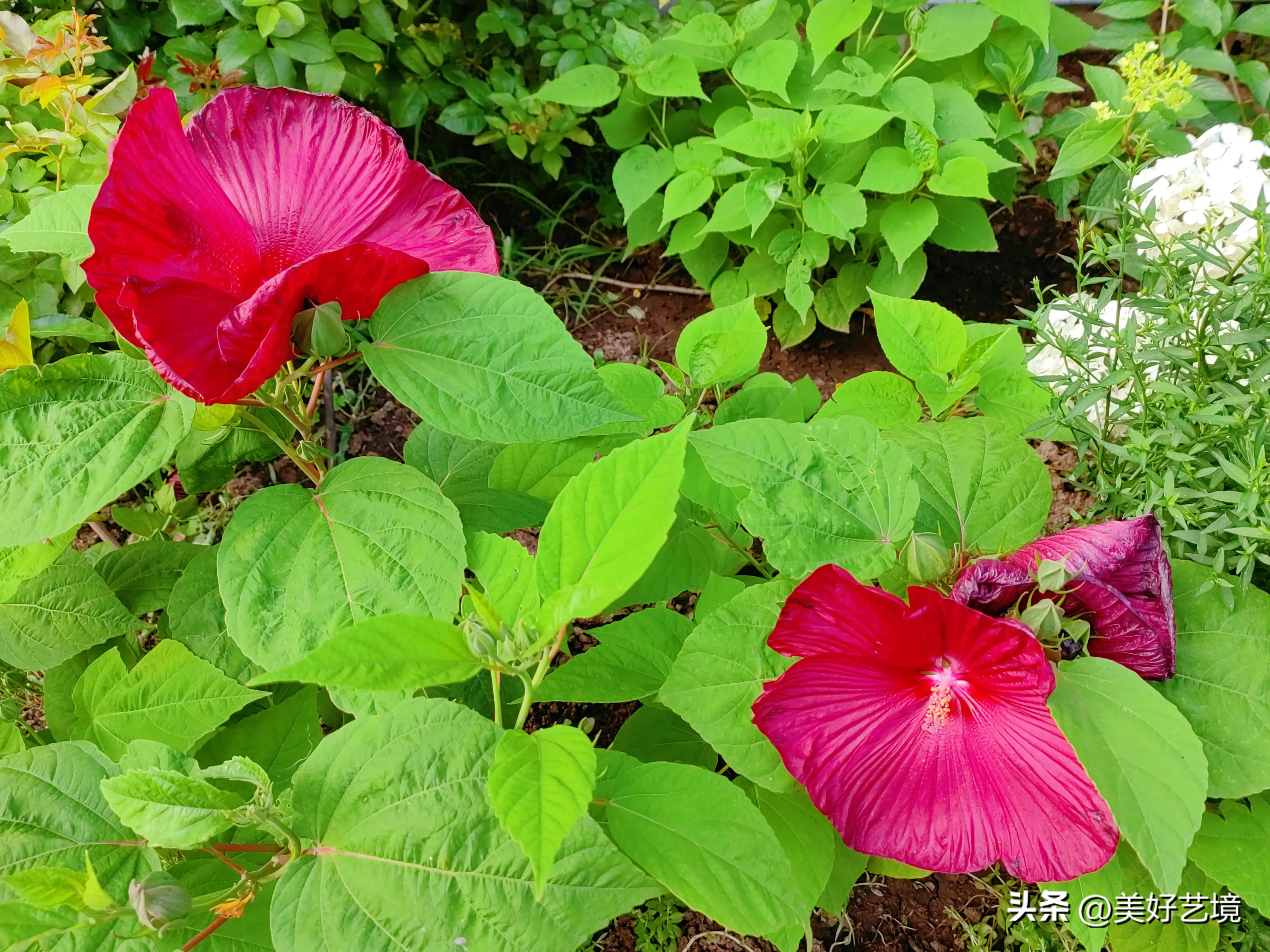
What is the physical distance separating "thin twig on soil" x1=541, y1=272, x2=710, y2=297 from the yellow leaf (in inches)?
65.6

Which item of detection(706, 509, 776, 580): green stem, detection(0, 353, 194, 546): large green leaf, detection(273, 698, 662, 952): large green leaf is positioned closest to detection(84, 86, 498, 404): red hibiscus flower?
detection(0, 353, 194, 546): large green leaf

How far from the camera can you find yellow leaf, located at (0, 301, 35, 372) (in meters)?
0.84

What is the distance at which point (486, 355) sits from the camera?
80 centimetres

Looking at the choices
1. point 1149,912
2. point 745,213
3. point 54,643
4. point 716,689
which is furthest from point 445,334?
point 745,213

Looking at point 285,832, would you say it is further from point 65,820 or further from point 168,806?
point 65,820

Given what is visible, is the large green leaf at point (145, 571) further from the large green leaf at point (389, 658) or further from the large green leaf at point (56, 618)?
the large green leaf at point (389, 658)

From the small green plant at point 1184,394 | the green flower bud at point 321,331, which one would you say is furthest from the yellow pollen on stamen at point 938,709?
the green flower bud at point 321,331

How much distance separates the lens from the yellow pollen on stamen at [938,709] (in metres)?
0.74

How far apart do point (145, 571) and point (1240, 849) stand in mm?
1315

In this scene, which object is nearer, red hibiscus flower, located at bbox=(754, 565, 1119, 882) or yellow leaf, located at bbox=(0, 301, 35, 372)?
red hibiscus flower, located at bbox=(754, 565, 1119, 882)

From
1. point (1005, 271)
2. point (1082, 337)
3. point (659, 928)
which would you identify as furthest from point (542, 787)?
point (1005, 271)

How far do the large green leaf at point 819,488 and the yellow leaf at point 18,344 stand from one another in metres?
0.66

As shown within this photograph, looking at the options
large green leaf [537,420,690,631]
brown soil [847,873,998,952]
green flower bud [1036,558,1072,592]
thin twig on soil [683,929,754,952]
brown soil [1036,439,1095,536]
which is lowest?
brown soil [847,873,998,952]

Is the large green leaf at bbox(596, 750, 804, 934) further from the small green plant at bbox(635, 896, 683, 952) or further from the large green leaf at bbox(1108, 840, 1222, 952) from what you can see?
the small green plant at bbox(635, 896, 683, 952)
